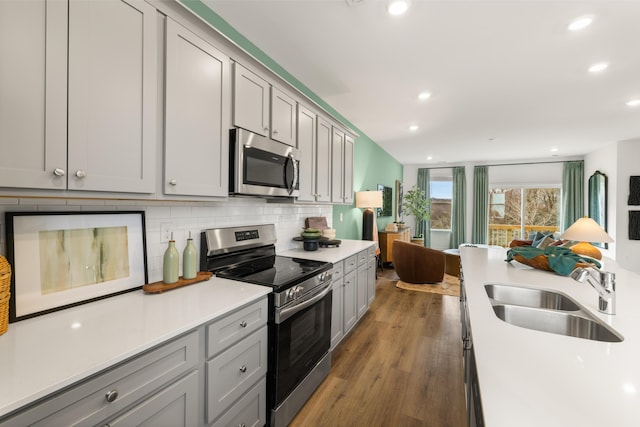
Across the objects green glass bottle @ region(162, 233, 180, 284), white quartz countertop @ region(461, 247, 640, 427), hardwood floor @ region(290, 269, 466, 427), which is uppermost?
green glass bottle @ region(162, 233, 180, 284)

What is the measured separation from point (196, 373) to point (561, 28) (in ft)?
10.4

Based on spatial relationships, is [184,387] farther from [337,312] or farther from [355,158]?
[355,158]

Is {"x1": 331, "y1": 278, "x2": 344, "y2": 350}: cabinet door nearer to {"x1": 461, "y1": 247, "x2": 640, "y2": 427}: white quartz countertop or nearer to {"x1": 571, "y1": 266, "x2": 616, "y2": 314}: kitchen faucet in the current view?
{"x1": 461, "y1": 247, "x2": 640, "y2": 427}: white quartz countertop

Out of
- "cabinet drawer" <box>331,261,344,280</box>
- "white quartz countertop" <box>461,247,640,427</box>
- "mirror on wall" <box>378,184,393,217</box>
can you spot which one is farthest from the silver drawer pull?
"mirror on wall" <box>378,184,393,217</box>

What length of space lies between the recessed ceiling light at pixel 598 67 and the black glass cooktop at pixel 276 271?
119 inches

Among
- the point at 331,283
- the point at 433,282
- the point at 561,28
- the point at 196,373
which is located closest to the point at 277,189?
the point at 331,283

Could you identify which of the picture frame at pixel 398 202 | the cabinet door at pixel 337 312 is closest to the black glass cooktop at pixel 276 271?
the cabinet door at pixel 337 312

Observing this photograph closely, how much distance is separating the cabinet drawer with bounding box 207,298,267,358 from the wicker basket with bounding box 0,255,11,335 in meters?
0.67

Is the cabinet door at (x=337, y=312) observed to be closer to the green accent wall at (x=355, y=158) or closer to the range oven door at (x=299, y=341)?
the range oven door at (x=299, y=341)

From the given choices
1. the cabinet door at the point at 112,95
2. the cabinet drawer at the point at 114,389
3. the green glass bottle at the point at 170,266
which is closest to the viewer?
the cabinet drawer at the point at 114,389

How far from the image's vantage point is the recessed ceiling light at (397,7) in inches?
70.4

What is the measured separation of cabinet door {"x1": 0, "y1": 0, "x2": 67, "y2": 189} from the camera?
2.95 feet

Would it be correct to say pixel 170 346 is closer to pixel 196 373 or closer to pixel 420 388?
pixel 196 373

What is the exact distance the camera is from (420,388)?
2.13 meters
